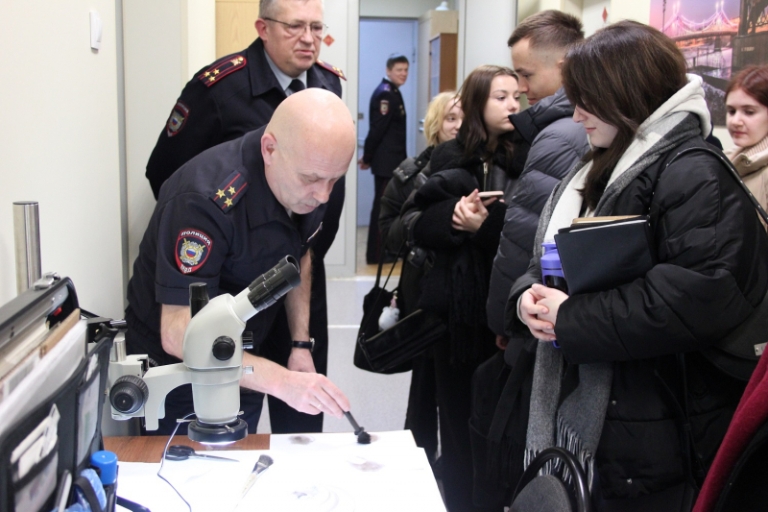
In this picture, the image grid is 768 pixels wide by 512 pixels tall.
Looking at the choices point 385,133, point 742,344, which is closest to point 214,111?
point 742,344

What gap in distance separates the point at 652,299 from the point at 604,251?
130mm

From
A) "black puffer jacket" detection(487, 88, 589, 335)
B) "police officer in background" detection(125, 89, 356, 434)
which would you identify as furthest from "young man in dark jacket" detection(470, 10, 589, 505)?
"police officer in background" detection(125, 89, 356, 434)

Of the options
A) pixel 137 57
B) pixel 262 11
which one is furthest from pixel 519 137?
A: pixel 137 57

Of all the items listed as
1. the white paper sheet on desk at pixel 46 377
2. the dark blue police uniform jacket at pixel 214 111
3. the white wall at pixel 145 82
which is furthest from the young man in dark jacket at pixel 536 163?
the white paper sheet on desk at pixel 46 377

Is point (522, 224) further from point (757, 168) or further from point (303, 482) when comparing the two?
point (757, 168)

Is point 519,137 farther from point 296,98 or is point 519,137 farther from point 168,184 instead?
point 168,184

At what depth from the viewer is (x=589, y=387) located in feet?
5.06

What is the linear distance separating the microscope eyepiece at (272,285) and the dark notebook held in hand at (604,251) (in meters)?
0.63

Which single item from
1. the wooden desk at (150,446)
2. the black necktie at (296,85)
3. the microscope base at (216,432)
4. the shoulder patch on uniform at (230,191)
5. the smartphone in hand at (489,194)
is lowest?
the wooden desk at (150,446)

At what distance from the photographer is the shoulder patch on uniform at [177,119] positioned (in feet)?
7.18

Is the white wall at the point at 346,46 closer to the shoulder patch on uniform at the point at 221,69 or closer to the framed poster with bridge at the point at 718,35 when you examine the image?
the framed poster with bridge at the point at 718,35

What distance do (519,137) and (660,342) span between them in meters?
1.10

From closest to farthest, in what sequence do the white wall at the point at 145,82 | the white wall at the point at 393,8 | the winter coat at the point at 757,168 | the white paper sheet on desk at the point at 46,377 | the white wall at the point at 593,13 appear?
1. the white paper sheet on desk at the point at 46,377
2. the white wall at the point at 145,82
3. the winter coat at the point at 757,168
4. the white wall at the point at 593,13
5. the white wall at the point at 393,8

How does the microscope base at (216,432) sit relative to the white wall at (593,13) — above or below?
below
